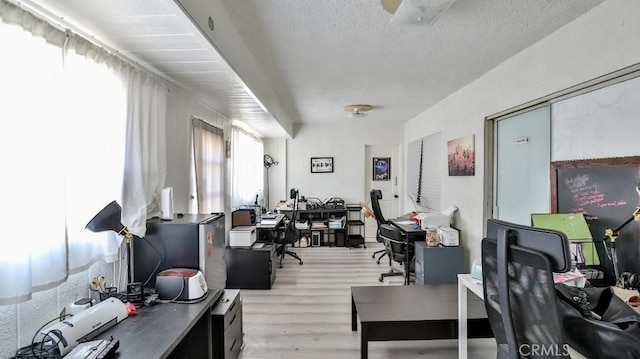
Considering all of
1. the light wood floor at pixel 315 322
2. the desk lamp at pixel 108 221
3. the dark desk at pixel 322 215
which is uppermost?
the desk lamp at pixel 108 221

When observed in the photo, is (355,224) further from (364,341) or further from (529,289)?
(529,289)

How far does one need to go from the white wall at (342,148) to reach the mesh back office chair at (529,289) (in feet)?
16.5

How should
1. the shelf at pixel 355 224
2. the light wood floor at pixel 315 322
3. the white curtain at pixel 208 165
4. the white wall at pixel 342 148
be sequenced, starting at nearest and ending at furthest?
the light wood floor at pixel 315 322 < the white curtain at pixel 208 165 < the shelf at pixel 355 224 < the white wall at pixel 342 148

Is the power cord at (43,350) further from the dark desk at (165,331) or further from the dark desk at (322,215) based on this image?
the dark desk at (322,215)

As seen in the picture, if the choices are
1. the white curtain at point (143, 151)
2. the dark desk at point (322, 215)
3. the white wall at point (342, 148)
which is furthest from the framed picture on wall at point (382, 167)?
the white curtain at point (143, 151)

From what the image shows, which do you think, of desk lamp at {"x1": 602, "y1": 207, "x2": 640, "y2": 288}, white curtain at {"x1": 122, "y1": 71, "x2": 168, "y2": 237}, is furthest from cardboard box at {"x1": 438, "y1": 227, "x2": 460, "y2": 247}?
white curtain at {"x1": 122, "y1": 71, "x2": 168, "y2": 237}

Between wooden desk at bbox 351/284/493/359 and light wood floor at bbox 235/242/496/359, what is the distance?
0.83ft

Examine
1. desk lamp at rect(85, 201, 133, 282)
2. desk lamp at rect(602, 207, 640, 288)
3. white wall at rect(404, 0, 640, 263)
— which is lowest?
desk lamp at rect(602, 207, 640, 288)

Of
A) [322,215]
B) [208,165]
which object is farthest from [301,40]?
[322,215]

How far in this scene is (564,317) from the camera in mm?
1162

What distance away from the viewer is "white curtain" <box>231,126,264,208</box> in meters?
4.32

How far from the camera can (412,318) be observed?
2.15 meters

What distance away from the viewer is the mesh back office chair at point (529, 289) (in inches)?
38.6

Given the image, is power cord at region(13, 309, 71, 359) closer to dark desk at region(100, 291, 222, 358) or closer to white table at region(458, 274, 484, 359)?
dark desk at region(100, 291, 222, 358)
